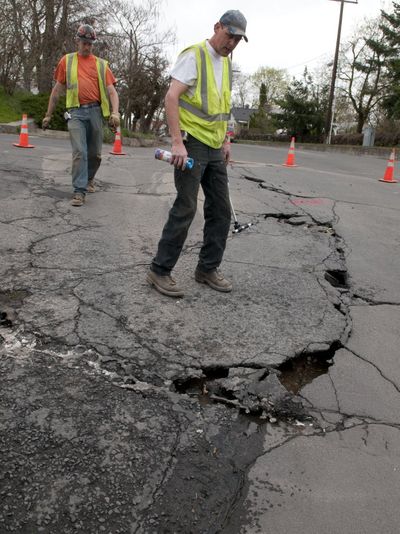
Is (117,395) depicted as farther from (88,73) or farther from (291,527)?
(88,73)

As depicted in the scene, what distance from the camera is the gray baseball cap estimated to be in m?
3.28

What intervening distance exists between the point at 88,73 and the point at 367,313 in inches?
168

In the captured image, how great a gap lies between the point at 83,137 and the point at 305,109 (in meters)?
36.0

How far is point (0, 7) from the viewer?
1939cm

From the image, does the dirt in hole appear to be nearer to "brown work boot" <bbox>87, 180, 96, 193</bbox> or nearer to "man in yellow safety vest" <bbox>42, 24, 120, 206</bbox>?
"man in yellow safety vest" <bbox>42, 24, 120, 206</bbox>

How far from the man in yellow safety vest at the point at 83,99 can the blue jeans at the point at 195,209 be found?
266 cm

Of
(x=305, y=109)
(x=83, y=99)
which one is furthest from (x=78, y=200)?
(x=305, y=109)

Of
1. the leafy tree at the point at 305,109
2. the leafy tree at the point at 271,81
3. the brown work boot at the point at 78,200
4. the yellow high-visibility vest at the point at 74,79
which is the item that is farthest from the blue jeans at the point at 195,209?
the leafy tree at the point at 271,81

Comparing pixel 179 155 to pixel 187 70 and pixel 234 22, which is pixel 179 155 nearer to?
pixel 187 70

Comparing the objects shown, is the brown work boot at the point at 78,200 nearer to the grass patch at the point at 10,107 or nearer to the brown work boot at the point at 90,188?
the brown work boot at the point at 90,188

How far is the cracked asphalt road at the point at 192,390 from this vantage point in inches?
74.7

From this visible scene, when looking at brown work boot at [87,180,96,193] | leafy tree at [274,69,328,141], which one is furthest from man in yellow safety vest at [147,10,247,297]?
leafy tree at [274,69,328,141]

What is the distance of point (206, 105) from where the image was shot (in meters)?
3.42

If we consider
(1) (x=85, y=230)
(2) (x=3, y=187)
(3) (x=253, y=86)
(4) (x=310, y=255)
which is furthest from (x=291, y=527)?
(3) (x=253, y=86)
